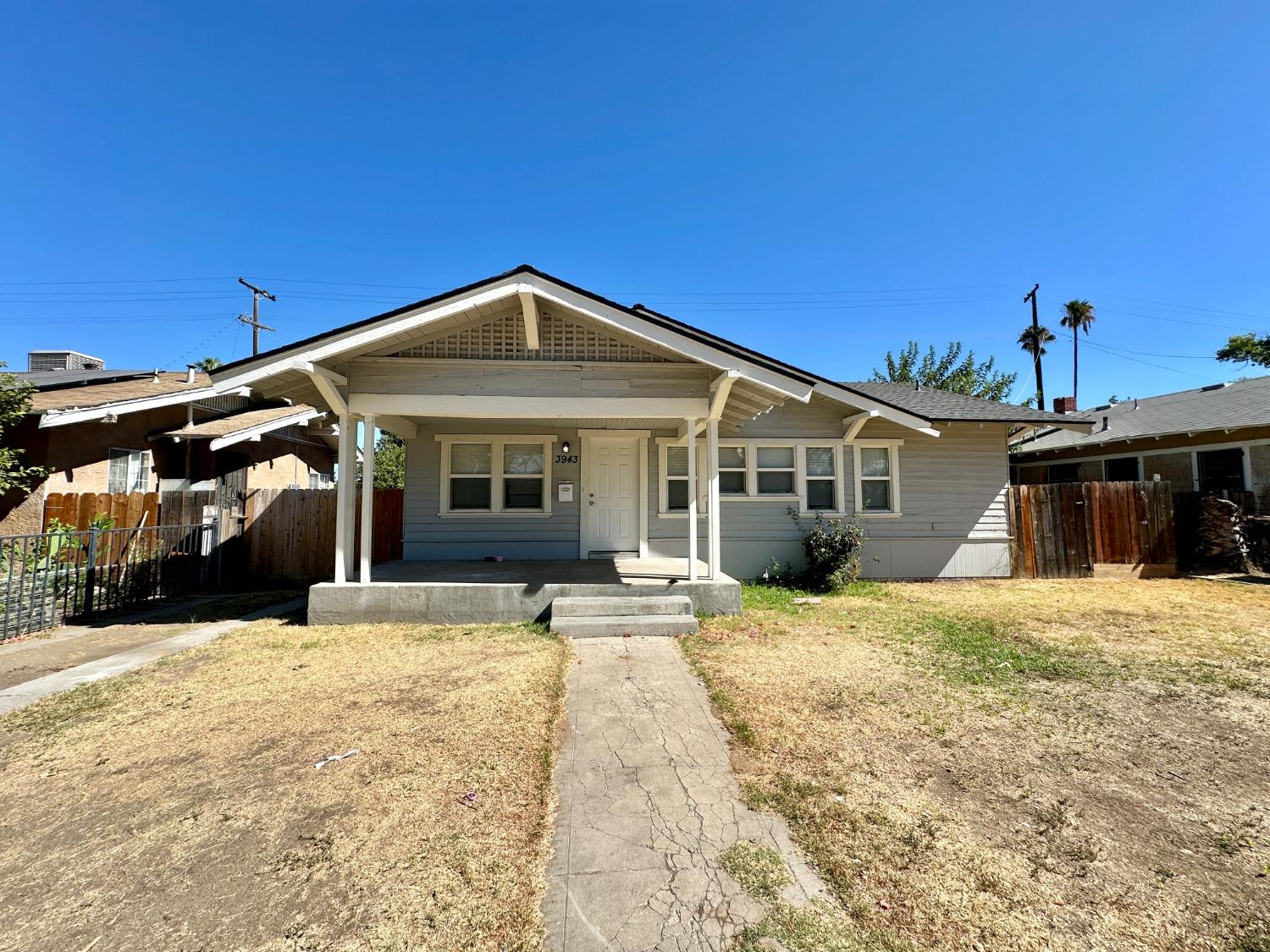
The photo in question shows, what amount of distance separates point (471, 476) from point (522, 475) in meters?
0.95

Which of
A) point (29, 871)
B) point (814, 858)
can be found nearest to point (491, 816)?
point (814, 858)

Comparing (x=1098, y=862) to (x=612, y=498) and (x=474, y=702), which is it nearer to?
(x=474, y=702)

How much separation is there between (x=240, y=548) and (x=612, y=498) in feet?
24.1

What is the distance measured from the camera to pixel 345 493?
23.1 feet

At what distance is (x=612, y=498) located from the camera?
1024cm

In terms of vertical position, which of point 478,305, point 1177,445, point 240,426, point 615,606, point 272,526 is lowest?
point 615,606

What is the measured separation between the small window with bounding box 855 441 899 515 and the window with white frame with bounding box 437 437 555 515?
20.3ft

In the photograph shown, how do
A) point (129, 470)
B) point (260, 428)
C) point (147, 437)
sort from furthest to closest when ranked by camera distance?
point (260, 428), point (147, 437), point (129, 470)

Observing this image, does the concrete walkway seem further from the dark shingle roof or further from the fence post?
the dark shingle roof

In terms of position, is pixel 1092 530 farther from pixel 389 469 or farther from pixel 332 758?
pixel 389 469

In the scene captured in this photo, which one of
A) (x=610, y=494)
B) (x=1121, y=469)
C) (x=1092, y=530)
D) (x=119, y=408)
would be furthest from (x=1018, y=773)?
(x=1121, y=469)

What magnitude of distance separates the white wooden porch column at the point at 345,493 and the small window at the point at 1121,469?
19683mm

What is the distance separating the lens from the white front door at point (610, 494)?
10.1 meters

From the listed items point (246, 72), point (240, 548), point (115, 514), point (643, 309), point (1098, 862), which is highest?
point (246, 72)
